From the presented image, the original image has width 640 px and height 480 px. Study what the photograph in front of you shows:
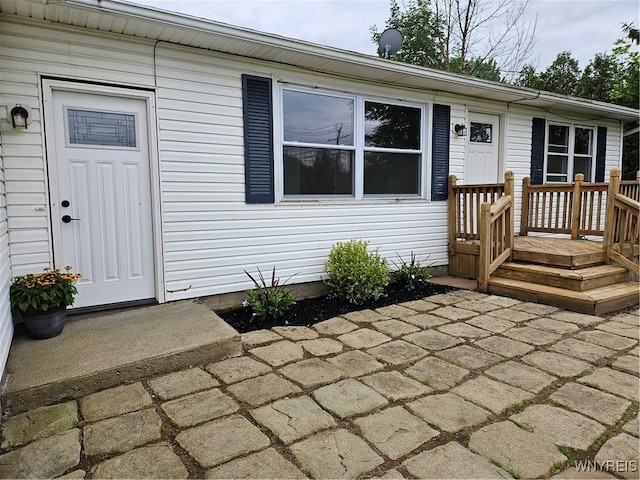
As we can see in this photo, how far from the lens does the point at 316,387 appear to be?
8.18ft

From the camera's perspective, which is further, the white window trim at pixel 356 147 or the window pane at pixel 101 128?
the white window trim at pixel 356 147

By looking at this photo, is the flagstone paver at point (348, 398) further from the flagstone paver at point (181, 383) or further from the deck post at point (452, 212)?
the deck post at point (452, 212)

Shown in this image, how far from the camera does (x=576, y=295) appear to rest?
4.12 m

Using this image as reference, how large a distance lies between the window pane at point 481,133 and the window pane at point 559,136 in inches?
56.4

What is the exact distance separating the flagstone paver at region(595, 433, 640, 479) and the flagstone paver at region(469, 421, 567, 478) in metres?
0.19

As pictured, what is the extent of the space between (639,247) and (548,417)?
153 inches

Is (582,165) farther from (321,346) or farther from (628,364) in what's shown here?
(321,346)

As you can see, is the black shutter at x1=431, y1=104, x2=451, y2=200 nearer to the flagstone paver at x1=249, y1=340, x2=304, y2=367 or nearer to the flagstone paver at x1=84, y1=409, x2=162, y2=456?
the flagstone paver at x1=249, y1=340, x2=304, y2=367

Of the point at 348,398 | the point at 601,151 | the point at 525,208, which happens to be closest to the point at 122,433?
the point at 348,398

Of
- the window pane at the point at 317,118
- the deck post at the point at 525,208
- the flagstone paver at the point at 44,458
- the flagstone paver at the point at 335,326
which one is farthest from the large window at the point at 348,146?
the flagstone paver at the point at 44,458

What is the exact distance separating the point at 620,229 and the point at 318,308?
3778 mm

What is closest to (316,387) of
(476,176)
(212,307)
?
(212,307)

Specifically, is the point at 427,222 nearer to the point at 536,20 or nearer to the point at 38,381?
the point at 38,381

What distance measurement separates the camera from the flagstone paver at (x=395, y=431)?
1.88 m
